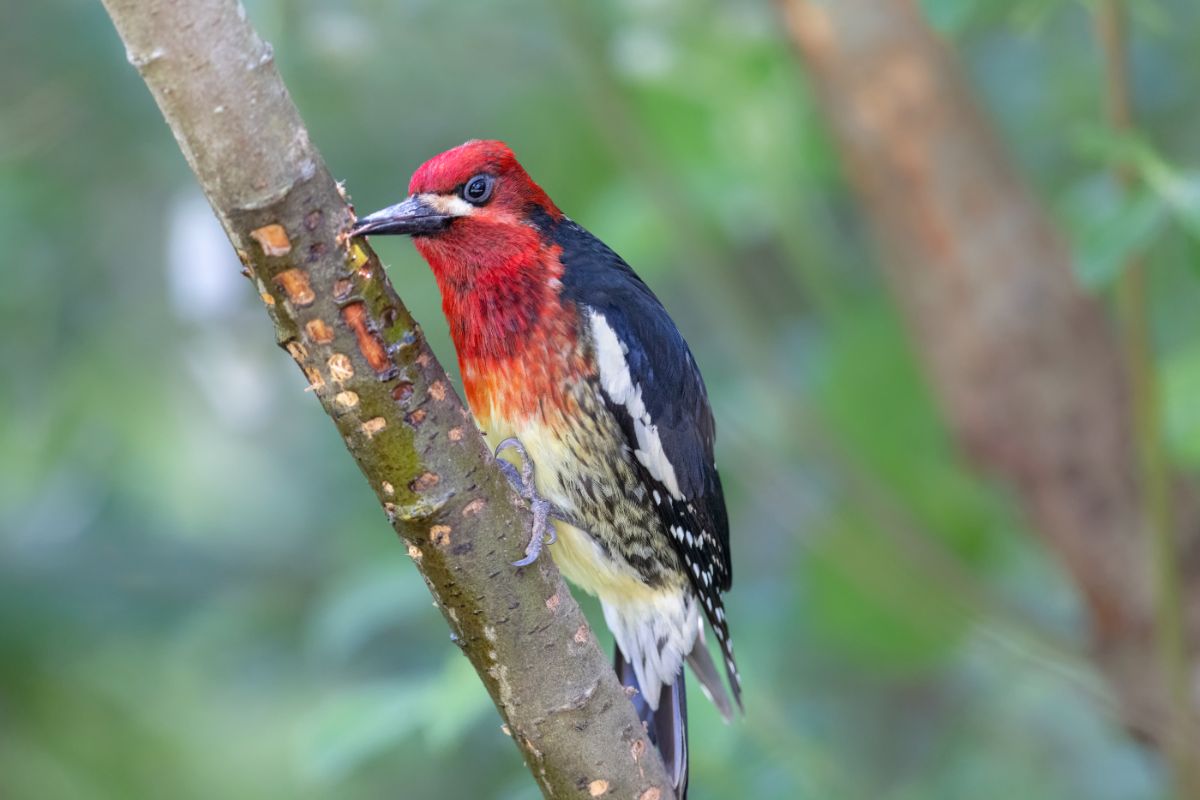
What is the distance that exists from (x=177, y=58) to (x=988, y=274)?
2221 mm

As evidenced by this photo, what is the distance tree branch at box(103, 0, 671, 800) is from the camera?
1.23 meters

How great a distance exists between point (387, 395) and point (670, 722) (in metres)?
1.09

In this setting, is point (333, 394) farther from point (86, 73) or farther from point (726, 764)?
point (86, 73)

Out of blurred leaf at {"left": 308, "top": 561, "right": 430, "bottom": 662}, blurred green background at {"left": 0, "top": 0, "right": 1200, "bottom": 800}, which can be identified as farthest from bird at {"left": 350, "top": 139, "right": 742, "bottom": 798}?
blurred leaf at {"left": 308, "top": 561, "right": 430, "bottom": 662}

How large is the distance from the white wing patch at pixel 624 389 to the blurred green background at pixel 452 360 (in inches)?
18.0

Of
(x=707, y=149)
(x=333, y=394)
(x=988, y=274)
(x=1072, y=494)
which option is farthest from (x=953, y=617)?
(x=333, y=394)

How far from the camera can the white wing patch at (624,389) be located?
214cm

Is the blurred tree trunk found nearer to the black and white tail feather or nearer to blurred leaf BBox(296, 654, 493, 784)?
the black and white tail feather

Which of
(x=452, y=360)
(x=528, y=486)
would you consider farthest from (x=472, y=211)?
(x=452, y=360)

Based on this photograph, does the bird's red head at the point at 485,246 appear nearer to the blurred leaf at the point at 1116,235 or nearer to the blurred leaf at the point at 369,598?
the blurred leaf at the point at 369,598

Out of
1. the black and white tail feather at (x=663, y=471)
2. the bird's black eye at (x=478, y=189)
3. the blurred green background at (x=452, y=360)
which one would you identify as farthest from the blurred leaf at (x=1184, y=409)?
the bird's black eye at (x=478, y=189)

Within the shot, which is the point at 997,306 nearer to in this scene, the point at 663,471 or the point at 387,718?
the point at 663,471

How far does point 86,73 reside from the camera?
332 centimetres

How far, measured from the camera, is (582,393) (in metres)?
2.13
